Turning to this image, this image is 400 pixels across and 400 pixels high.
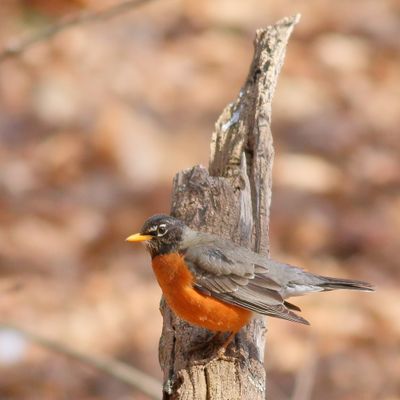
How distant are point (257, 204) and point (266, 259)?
0.35 m

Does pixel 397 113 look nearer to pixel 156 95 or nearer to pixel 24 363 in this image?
pixel 156 95

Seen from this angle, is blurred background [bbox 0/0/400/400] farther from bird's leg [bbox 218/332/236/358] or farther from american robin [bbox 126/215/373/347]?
bird's leg [bbox 218/332/236/358]

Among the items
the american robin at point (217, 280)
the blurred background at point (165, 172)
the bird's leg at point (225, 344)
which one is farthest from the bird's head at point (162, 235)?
the blurred background at point (165, 172)

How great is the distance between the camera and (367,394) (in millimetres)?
7551

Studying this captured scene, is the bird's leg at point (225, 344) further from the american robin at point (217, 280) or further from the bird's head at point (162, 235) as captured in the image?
the bird's head at point (162, 235)

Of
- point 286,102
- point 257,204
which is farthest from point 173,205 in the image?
point 286,102

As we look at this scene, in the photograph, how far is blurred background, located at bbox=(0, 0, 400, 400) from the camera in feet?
25.6

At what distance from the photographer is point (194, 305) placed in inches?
190

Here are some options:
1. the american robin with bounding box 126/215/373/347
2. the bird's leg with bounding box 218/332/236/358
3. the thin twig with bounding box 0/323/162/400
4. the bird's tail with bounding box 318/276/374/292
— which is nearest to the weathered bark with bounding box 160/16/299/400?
the bird's leg with bounding box 218/332/236/358

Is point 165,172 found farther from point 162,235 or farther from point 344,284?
point 344,284

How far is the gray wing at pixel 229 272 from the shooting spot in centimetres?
497

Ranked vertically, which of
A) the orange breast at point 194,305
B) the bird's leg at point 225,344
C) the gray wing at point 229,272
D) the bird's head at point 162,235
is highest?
the bird's head at point 162,235

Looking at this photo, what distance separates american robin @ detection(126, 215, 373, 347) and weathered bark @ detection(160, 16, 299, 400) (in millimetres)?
167

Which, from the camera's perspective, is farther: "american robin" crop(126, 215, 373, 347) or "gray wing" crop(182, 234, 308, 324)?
"gray wing" crop(182, 234, 308, 324)
